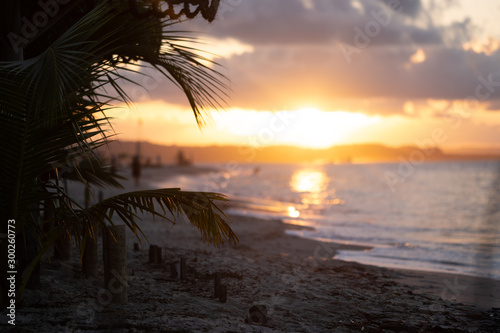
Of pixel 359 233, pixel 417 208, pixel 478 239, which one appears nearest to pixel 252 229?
pixel 359 233

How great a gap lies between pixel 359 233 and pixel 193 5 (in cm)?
1583

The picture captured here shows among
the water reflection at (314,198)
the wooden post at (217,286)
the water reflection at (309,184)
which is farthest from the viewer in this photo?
the water reflection at (309,184)

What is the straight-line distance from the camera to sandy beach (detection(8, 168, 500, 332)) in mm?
4882

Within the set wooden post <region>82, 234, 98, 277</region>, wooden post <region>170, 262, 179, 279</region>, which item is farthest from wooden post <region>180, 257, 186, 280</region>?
Answer: wooden post <region>82, 234, 98, 277</region>

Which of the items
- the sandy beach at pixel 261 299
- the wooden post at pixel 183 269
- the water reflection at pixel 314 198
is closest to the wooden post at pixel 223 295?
the sandy beach at pixel 261 299

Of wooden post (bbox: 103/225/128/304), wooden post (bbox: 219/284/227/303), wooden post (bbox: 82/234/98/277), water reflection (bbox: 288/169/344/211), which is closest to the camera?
wooden post (bbox: 103/225/128/304)

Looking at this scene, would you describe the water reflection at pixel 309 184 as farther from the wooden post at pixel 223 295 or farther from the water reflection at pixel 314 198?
the wooden post at pixel 223 295

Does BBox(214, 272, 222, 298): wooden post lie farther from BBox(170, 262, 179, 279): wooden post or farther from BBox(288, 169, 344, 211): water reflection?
BBox(288, 169, 344, 211): water reflection

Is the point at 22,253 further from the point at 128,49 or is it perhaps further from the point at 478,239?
the point at 478,239

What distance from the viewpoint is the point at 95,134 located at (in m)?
4.62

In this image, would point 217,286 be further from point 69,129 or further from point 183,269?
point 69,129

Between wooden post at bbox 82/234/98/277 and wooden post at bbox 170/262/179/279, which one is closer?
wooden post at bbox 82/234/98/277

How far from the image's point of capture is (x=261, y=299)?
6.57 meters

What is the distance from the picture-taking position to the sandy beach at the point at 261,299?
488cm
